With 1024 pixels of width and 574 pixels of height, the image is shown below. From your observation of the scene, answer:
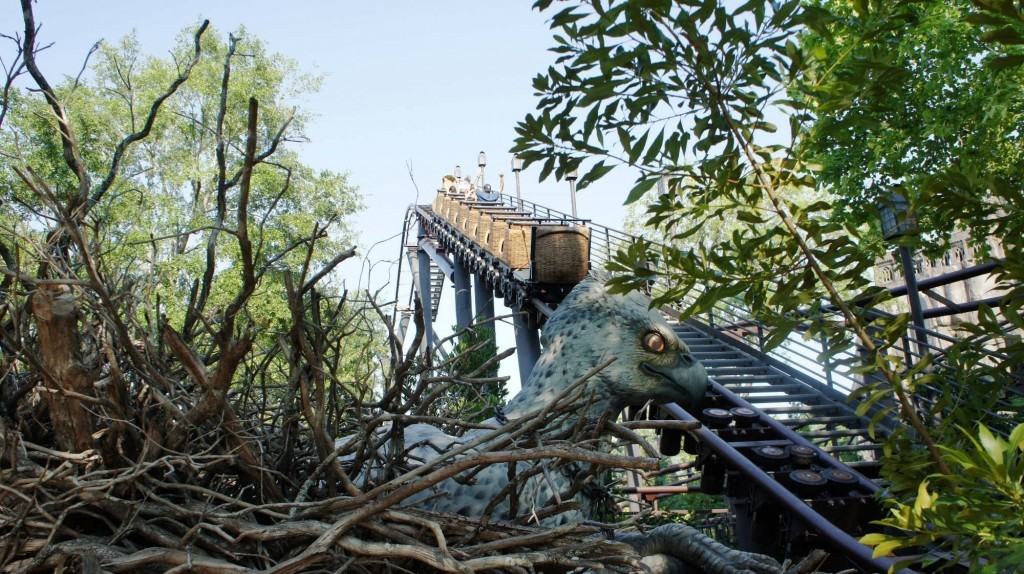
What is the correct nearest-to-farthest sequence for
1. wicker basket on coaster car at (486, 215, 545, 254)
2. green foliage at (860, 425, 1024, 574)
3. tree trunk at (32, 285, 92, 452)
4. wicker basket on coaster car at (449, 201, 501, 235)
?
green foliage at (860, 425, 1024, 574) → tree trunk at (32, 285, 92, 452) → wicker basket on coaster car at (486, 215, 545, 254) → wicker basket on coaster car at (449, 201, 501, 235)

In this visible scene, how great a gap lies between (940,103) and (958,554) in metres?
10.6

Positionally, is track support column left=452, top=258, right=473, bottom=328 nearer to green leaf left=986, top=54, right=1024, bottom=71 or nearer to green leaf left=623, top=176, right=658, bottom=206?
green leaf left=623, top=176, right=658, bottom=206

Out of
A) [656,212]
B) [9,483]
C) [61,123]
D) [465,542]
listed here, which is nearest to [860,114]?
[656,212]

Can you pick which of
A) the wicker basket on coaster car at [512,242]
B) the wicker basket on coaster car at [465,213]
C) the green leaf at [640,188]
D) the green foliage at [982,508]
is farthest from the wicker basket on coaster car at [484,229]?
the green foliage at [982,508]

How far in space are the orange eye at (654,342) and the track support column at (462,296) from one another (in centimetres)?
1178

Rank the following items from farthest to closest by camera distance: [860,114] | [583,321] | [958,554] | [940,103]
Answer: [940,103], [583,321], [860,114], [958,554]

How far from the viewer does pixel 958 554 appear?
1.54 metres

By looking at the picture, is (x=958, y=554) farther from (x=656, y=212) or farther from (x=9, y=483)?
(x=9, y=483)

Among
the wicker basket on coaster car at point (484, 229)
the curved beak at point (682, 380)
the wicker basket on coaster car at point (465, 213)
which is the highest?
the wicker basket on coaster car at point (465, 213)

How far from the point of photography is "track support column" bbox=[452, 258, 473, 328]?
14789mm

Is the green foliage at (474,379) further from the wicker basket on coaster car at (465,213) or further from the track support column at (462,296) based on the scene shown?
the wicker basket on coaster car at (465,213)

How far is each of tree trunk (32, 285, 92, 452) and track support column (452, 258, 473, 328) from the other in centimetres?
1260

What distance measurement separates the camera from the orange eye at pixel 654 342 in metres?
2.39

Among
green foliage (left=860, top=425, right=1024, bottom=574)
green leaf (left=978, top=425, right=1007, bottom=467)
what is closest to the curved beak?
green foliage (left=860, top=425, right=1024, bottom=574)
